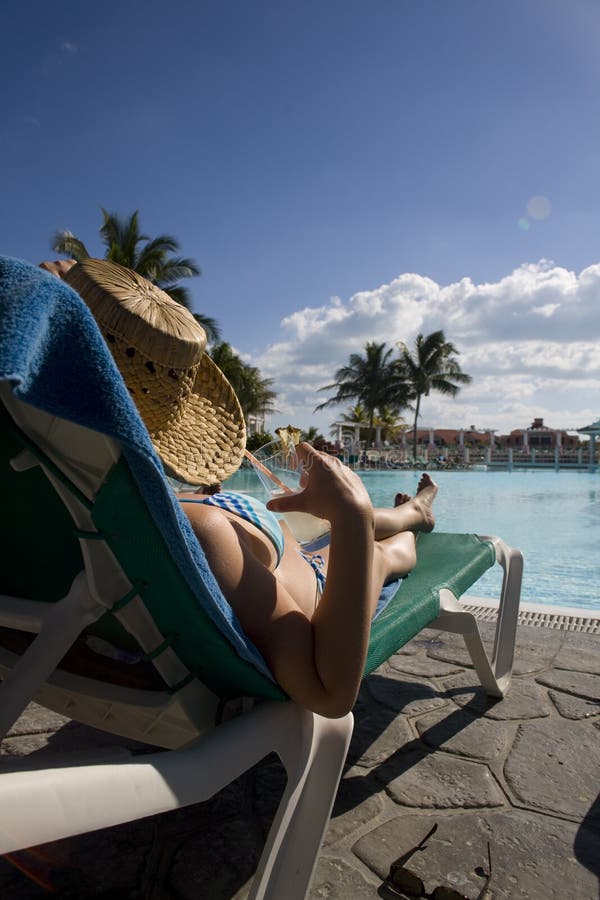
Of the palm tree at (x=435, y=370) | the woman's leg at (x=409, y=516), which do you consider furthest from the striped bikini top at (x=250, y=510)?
the palm tree at (x=435, y=370)

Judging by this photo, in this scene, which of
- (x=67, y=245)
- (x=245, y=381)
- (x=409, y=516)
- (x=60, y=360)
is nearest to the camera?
(x=60, y=360)

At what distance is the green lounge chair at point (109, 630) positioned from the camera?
61cm

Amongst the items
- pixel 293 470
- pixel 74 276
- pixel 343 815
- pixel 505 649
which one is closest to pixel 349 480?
pixel 293 470

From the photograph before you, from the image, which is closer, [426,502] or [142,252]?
[426,502]

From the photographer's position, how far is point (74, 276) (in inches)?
45.7

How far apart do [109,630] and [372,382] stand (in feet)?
114

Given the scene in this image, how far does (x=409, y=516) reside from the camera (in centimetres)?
264

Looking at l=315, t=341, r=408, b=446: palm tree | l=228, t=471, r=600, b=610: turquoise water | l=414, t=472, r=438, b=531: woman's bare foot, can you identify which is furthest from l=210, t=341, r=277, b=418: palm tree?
l=414, t=472, r=438, b=531: woman's bare foot

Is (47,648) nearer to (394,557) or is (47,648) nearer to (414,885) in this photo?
(414,885)

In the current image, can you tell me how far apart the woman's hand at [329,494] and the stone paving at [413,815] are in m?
0.90

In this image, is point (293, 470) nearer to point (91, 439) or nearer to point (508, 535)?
point (91, 439)

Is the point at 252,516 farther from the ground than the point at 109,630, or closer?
farther from the ground

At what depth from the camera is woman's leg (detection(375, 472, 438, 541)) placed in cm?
237

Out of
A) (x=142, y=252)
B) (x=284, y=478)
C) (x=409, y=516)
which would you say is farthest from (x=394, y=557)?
(x=142, y=252)
